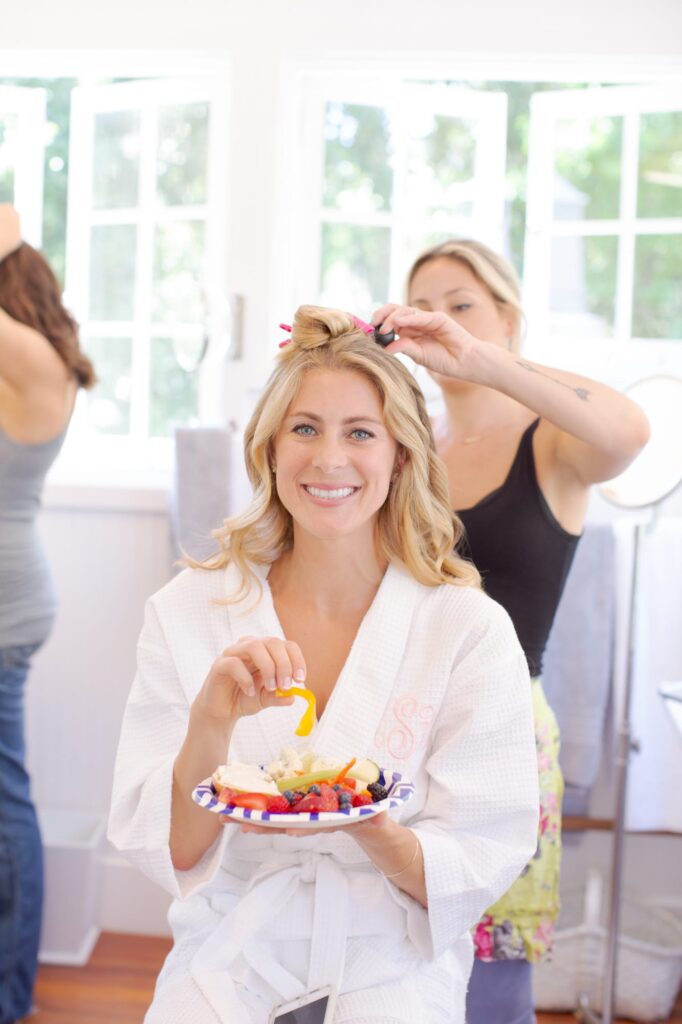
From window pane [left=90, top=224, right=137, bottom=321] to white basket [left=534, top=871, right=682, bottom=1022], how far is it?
6.48 feet

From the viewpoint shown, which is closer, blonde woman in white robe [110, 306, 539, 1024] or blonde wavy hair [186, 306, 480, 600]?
blonde woman in white robe [110, 306, 539, 1024]

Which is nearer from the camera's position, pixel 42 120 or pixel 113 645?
pixel 113 645

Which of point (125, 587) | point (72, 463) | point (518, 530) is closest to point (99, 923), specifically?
point (125, 587)

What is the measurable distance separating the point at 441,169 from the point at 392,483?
1.63 m

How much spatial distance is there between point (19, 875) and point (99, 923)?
60cm

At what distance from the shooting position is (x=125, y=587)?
9.30 feet

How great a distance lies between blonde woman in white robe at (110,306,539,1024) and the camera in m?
1.32

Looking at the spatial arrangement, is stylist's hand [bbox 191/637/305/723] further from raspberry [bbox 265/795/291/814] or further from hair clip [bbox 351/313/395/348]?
hair clip [bbox 351/313/395/348]

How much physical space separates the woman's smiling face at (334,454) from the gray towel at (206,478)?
99 cm

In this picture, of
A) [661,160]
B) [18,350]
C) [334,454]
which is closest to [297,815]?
[334,454]

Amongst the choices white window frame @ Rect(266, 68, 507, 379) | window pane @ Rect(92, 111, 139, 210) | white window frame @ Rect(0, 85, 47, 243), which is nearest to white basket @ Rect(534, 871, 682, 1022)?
white window frame @ Rect(266, 68, 507, 379)

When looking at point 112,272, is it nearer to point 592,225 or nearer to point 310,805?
point 592,225

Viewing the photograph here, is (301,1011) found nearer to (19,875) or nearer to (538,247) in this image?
(19,875)

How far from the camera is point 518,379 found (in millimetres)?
1554
